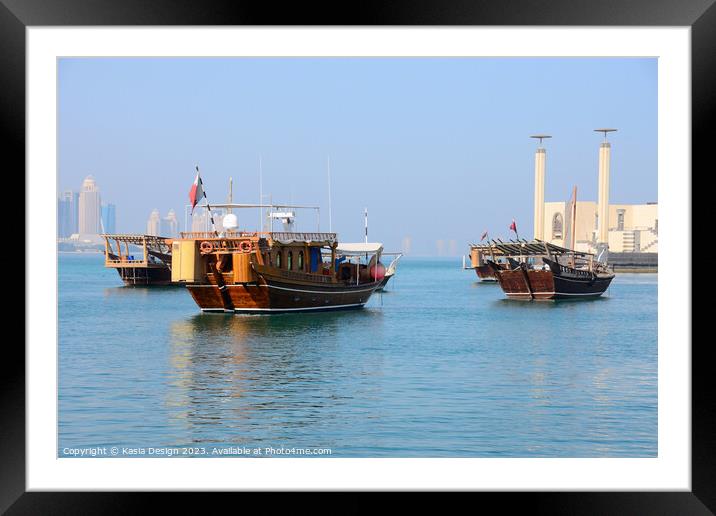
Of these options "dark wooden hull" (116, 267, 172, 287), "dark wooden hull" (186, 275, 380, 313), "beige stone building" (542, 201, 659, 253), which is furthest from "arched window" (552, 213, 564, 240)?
"dark wooden hull" (186, 275, 380, 313)

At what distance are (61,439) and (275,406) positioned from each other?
145 inches

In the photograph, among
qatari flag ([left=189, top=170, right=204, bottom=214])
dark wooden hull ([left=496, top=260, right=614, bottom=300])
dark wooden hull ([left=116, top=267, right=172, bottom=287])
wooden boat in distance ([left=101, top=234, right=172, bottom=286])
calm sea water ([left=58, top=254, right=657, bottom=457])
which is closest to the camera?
calm sea water ([left=58, top=254, right=657, bottom=457])

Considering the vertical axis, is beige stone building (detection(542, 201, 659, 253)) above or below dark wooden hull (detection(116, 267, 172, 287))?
above

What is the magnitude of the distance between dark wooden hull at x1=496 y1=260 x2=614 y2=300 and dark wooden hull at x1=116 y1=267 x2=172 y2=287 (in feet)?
71.5

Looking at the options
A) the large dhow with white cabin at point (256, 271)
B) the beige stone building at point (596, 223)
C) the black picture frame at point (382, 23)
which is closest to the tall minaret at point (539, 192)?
the beige stone building at point (596, 223)

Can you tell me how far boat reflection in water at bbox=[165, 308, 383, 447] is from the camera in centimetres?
1356

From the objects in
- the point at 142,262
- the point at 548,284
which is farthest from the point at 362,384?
the point at 142,262

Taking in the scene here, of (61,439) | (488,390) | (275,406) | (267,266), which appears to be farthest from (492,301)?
(61,439)

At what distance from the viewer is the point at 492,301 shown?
153 feet

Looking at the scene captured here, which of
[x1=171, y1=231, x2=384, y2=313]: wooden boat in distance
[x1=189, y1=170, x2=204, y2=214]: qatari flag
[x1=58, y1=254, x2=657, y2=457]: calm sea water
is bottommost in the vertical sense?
[x1=58, y1=254, x2=657, y2=457]: calm sea water

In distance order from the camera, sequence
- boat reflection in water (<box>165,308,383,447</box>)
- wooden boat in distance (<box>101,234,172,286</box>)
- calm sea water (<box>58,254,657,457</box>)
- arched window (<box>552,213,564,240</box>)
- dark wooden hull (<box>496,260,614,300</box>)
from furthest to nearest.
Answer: arched window (<box>552,213,564,240</box>)
wooden boat in distance (<box>101,234,172,286</box>)
dark wooden hull (<box>496,260,614,300</box>)
boat reflection in water (<box>165,308,383,447</box>)
calm sea water (<box>58,254,657,457</box>)

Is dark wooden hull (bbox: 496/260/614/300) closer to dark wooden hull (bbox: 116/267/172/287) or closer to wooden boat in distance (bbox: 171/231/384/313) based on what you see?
wooden boat in distance (bbox: 171/231/384/313)

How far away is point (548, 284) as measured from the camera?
4284 centimetres

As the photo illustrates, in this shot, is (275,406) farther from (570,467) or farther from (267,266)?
(267,266)
